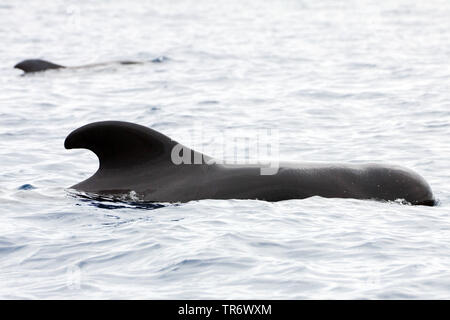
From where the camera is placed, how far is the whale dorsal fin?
34.2 ft

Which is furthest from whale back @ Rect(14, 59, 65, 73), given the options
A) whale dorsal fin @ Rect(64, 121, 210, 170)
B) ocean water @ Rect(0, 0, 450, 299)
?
whale dorsal fin @ Rect(64, 121, 210, 170)

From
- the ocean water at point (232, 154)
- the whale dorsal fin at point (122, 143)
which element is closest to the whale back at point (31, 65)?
the ocean water at point (232, 154)

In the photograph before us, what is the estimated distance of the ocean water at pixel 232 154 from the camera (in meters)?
8.60

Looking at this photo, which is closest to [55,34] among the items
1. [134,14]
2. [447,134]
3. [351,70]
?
[134,14]

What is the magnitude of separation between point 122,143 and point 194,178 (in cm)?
95

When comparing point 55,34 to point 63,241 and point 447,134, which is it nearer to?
point 447,134

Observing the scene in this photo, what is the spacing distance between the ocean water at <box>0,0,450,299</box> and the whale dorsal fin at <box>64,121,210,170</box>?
59 centimetres

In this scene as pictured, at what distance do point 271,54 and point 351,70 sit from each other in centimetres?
531

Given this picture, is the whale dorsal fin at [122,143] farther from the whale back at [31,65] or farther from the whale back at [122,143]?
the whale back at [31,65]

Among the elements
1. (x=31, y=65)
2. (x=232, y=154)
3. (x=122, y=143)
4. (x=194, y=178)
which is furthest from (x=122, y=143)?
(x=31, y=65)

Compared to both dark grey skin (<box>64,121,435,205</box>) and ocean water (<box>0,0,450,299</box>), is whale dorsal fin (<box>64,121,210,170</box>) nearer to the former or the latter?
dark grey skin (<box>64,121,435,205</box>)

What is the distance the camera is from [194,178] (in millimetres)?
10797

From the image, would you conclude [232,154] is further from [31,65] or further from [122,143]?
[31,65]
